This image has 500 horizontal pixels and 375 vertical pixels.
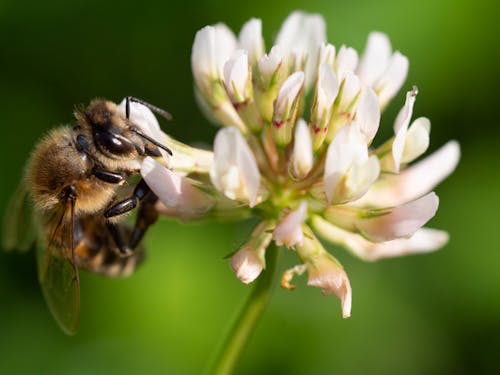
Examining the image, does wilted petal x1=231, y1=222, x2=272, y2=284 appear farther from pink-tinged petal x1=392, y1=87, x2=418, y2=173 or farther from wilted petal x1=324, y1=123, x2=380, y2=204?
pink-tinged petal x1=392, y1=87, x2=418, y2=173

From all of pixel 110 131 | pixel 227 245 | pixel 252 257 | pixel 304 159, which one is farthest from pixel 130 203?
pixel 227 245

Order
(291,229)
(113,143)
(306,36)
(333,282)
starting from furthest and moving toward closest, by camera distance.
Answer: (306,36)
(113,143)
(333,282)
(291,229)

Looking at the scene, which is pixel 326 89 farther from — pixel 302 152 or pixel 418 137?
pixel 418 137

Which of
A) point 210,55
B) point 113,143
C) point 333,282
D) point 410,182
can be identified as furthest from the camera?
point 410,182

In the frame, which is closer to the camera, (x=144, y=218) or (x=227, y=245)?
(x=144, y=218)

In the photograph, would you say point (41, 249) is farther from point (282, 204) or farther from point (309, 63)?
point (309, 63)

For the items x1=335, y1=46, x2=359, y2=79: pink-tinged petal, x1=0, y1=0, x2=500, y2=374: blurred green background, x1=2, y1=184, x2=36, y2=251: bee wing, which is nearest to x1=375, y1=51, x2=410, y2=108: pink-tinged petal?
x1=335, y1=46, x2=359, y2=79: pink-tinged petal

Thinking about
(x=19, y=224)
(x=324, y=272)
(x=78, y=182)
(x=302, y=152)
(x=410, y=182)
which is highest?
(x=302, y=152)
